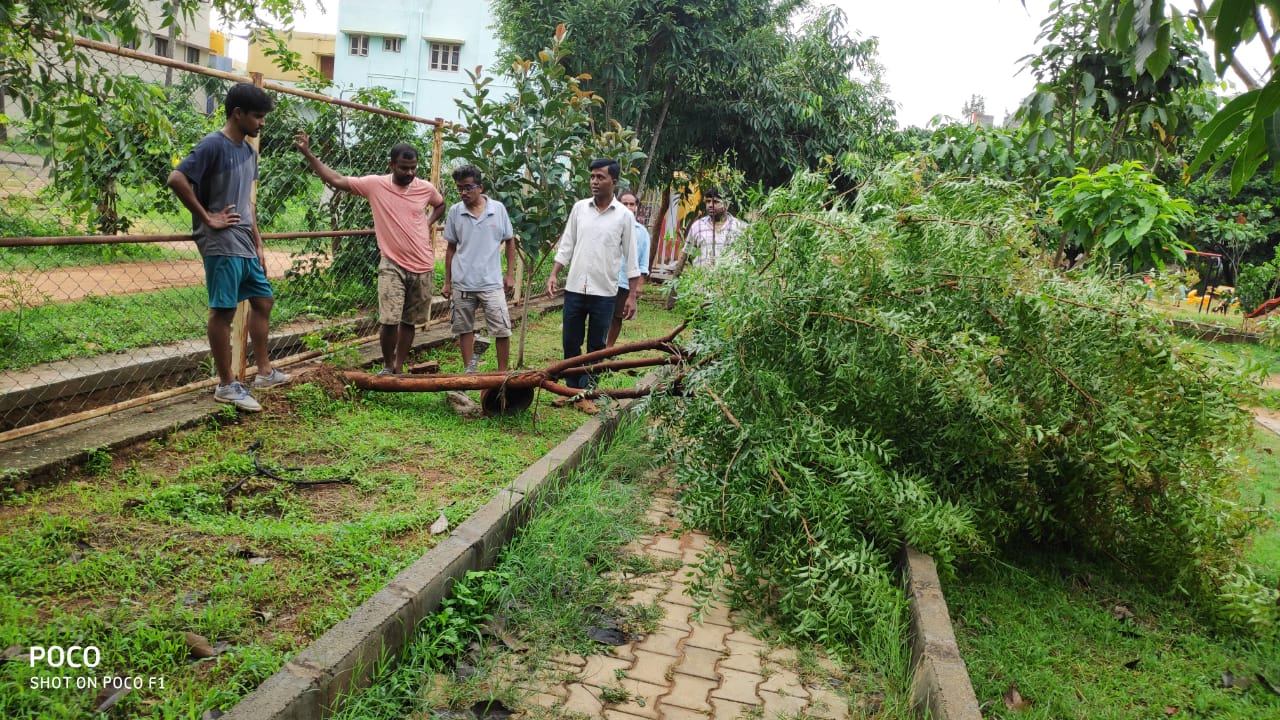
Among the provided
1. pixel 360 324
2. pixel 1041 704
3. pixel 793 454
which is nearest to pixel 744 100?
pixel 360 324

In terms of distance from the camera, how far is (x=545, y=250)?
28.5 ft

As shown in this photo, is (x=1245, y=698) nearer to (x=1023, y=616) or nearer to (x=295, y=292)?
(x=1023, y=616)

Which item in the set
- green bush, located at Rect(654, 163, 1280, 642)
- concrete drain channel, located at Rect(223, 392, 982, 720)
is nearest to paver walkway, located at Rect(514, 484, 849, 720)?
green bush, located at Rect(654, 163, 1280, 642)

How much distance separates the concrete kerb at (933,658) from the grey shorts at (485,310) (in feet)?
13.9

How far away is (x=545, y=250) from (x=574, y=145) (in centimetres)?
108

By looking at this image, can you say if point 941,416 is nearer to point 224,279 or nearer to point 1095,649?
point 1095,649

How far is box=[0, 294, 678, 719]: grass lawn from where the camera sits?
9.52 ft

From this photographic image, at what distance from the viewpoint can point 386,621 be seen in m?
3.23

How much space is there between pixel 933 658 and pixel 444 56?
1363 inches

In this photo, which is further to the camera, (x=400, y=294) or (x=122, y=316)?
(x=122, y=316)

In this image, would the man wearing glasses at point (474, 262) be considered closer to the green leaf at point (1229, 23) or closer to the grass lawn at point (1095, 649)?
the grass lawn at point (1095, 649)

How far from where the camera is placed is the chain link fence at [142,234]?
4852 mm

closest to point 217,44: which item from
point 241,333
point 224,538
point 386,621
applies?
point 241,333

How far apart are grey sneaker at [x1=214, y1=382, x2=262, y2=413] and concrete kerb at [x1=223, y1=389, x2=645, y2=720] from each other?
76.4 inches
